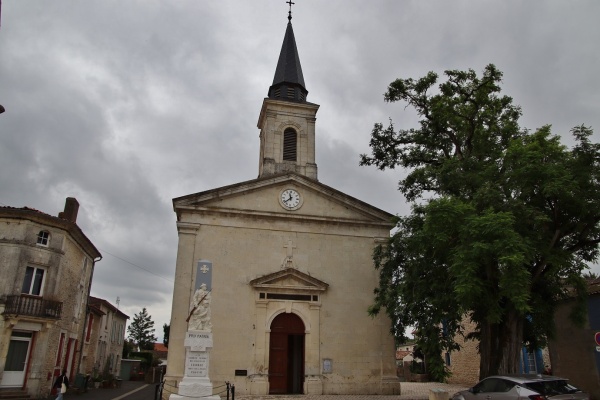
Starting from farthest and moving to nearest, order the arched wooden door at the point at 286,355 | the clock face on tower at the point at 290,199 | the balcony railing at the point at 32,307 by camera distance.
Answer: the clock face on tower at the point at 290,199, the balcony railing at the point at 32,307, the arched wooden door at the point at 286,355

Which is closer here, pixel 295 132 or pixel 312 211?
pixel 312 211

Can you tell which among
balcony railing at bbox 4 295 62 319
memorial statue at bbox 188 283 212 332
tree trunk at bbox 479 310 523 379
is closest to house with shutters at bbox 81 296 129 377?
balcony railing at bbox 4 295 62 319

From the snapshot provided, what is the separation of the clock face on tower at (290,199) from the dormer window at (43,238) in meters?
10.2

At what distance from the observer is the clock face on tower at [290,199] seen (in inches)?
791

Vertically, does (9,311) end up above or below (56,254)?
below

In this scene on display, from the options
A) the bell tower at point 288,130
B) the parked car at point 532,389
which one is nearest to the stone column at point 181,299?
the bell tower at point 288,130

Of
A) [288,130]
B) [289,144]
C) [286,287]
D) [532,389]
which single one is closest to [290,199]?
[286,287]

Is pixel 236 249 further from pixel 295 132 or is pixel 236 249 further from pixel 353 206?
pixel 295 132

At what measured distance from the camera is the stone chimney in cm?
2364

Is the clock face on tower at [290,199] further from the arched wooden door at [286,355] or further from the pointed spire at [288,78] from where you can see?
the pointed spire at [288,78]

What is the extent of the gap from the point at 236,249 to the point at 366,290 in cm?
573

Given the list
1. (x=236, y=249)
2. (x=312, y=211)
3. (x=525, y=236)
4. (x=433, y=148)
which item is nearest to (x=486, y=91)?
(x=433, y=148)

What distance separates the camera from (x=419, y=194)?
671 inches

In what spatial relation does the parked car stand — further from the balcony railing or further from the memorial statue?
the balcony railing
